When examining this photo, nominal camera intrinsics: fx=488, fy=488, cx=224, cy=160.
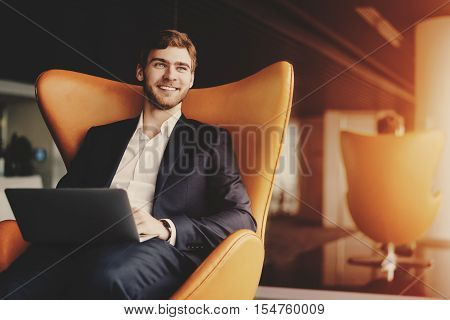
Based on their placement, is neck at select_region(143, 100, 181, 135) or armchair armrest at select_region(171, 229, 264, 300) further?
neck at select_region(143, 100, 181, 135)

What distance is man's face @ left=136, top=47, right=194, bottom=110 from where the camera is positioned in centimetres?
215

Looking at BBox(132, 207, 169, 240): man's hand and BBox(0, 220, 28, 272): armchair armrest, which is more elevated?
BBox(132, 207, 169, 240): man's hand

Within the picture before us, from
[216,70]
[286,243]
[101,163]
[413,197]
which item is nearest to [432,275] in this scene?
[413,197]

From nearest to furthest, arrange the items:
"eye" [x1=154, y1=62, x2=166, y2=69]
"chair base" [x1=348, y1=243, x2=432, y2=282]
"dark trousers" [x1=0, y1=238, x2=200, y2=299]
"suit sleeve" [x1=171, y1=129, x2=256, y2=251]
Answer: "dark trousers" [x1=0, y1=238, x2=200, y2=299] < "suit sleeve" [x1=171, y1=129, x2=256, y2=251] < "eye" [x1=154, y1=62, x2=166, y2=69] < "chair base" [x1=348, y1=243, x2=432, y2=282]

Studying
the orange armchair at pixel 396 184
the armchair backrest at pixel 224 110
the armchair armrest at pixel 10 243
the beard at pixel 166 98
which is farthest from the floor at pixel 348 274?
the armchair armrest at pixel 10 243

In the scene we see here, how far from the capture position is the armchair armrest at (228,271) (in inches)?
61.9

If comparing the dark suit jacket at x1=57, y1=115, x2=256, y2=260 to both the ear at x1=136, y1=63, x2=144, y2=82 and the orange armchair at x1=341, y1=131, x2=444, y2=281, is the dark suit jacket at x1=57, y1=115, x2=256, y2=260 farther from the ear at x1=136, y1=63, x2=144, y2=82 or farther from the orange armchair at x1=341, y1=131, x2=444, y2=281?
the orange armchair at x1=341, y1=131, x2=444, y2=281

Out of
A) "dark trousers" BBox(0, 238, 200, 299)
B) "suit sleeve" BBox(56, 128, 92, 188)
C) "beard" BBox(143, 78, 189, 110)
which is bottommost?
"dark trousers" BBox(0, 238, 200, 299)

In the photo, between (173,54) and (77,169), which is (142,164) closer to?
(77,169)

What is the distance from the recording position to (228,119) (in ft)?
7.23

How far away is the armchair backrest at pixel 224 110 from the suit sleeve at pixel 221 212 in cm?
11

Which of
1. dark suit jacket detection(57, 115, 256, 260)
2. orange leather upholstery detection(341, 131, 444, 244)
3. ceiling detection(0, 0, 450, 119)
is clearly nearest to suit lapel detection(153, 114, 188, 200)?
dark suit jacket detection(57, 115, 256, 260)

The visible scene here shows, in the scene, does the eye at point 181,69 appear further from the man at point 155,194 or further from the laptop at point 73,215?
the laptop at point 73,215

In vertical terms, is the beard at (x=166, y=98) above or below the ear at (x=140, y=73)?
below
